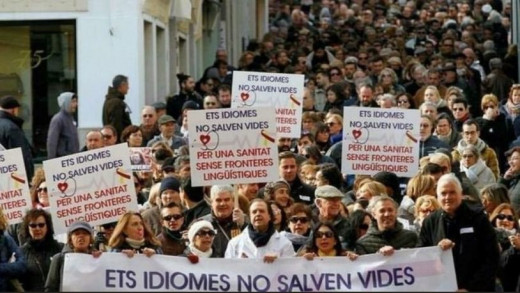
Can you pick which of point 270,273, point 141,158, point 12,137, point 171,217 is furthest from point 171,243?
point 12,137

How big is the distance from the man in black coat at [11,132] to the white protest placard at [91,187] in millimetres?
5888

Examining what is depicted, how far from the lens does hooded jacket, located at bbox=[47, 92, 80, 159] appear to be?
2720 cm

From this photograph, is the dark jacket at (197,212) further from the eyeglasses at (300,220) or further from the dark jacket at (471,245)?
the dark jacket at (471,245)

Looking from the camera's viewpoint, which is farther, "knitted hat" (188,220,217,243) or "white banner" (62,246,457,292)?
"knitted hat" (188,220,217,243)

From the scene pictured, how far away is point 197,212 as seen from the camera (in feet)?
65.0

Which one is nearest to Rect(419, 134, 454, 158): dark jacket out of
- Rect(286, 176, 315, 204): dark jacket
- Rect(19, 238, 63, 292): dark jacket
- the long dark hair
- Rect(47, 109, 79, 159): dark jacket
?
Rect(286, 176, 315, 204): dark jacket

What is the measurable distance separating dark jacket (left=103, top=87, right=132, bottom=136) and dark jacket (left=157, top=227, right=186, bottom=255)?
34.7ft

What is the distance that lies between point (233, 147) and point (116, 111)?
355 inches

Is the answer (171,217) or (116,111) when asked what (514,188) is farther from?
(116,111)

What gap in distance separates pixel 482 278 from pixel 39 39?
15361 millimetres

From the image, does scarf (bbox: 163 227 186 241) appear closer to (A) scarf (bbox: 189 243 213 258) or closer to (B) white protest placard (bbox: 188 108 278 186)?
(A) scarf (bbox: 189 243 213 258)

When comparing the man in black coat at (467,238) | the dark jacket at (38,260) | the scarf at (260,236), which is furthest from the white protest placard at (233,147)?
the man in black coat at (467,238)

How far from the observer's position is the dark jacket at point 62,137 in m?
27.2

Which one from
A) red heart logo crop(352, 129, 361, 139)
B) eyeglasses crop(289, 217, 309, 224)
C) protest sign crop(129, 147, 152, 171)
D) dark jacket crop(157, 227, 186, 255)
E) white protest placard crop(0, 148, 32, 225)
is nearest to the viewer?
dark jacket crop(157, 227, 186, 255)
